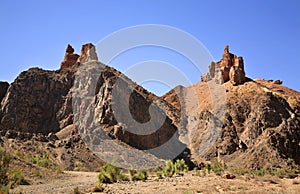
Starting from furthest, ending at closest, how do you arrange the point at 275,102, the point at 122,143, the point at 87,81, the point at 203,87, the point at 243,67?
the point at 203,87 < the point at 243,67 < the point at 275,102 < the point at 87,81 < the point at 122,143

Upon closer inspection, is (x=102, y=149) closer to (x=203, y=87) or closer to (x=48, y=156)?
(x=48, y=156)

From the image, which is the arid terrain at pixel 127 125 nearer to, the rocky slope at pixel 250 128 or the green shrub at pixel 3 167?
the rocky slope at pixel 250 128

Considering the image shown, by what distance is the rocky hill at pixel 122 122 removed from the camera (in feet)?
171

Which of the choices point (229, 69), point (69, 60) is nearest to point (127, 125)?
point (69, 60)

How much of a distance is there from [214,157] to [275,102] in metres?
19.3

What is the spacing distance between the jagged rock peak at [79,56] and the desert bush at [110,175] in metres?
47.0

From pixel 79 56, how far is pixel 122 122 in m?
28.6

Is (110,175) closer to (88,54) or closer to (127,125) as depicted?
(127,125)

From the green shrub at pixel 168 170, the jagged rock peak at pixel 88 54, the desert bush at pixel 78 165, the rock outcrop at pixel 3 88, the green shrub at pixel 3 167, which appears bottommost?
the green shrub at pixel 3 167

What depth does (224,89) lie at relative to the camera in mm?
89688

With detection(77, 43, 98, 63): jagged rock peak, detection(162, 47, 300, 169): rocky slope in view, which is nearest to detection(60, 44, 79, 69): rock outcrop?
detection(77, 43, 98, 63): jagged rock peak

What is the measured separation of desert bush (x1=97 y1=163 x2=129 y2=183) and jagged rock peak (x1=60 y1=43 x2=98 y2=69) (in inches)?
1852

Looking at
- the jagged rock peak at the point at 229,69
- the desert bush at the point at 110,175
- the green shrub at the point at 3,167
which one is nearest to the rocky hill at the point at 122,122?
the jagged rock peak at the point at 229,69

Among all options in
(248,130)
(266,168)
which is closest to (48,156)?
(266,168)
